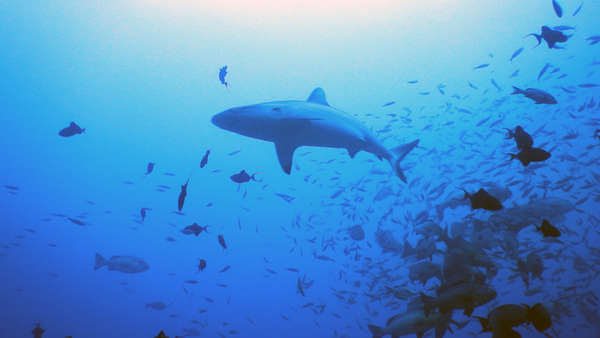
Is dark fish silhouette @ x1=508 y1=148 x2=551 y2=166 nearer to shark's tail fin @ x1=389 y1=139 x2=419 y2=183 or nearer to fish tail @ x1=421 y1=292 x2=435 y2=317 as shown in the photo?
fish tail @ x1=421 y1=292 x2=435 y2=317

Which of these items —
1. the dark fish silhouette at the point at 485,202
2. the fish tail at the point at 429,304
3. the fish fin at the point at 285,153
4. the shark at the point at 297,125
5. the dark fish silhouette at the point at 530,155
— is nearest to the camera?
the fish tail at the point at 429,304

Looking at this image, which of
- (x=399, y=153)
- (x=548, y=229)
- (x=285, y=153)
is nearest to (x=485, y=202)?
(x=548, y=229)

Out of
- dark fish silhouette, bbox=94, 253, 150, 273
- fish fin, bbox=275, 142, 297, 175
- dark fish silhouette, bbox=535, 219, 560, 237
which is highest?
fish fin, bbox=275, 142, 297, 175

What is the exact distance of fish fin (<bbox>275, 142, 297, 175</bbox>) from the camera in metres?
6.14

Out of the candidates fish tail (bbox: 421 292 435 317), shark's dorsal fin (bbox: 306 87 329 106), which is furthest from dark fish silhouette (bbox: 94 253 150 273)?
fish tail (bbox: 421 292 435 317)

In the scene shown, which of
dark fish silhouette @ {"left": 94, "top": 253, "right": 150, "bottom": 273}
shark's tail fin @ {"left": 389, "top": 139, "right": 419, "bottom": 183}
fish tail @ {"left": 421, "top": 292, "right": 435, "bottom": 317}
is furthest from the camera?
dark fish silhouette @ {"left": 94, "top": 253, "right": 150, "bottom": 273}

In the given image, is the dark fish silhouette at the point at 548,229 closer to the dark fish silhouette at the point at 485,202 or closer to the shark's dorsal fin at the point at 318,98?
the dark fish silhouette at the point at 485,202

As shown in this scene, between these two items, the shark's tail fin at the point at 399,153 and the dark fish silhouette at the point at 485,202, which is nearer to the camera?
the dark fish silhouette at the point at 485,202

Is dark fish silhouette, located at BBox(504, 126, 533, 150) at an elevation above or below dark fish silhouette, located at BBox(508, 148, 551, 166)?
above

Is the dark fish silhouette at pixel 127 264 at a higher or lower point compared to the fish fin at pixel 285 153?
lower

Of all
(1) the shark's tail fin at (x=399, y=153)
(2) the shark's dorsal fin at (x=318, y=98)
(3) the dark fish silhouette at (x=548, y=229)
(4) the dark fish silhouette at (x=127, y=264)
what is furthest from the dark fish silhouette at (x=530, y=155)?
(4) the dark fish silhouette at (x=127, y=264)

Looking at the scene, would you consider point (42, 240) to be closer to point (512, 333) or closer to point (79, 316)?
point (79, 316)

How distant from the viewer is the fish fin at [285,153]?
242 inches

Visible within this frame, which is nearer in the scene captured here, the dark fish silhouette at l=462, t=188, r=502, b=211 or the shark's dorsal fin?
the dark fish silhouette at l=462, t=188, r=502, b=211
